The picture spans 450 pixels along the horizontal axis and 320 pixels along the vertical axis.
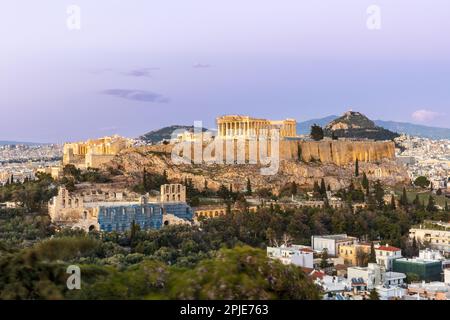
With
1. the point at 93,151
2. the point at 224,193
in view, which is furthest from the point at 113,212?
the point at 93,151

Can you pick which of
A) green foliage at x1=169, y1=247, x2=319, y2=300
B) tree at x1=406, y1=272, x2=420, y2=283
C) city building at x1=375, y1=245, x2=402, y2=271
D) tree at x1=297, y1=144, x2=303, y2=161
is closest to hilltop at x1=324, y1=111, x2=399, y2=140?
tree at x1=297, y1=144, x2=303, y2=161

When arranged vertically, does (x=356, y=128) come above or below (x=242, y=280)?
above

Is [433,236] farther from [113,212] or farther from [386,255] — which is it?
[113,212]

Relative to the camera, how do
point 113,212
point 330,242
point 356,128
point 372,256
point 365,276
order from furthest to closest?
point 356,128, point 113,212, point 330,242, point 372,256, point 365,276

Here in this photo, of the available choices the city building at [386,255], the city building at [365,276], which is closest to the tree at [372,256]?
the city building at [386,255]

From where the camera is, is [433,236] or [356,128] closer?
[433,236]
